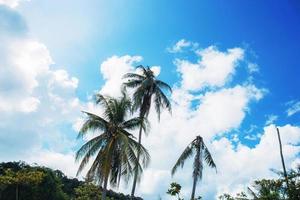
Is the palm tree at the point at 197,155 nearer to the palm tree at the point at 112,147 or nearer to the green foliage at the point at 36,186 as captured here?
the palm tree at the point at 112,147

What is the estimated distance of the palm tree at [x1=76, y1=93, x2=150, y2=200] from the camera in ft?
98.7

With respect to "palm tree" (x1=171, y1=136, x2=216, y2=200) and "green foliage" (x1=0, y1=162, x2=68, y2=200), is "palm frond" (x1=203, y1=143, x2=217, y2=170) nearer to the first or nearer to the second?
"palm tree" (x1=171, y1=136, x2=216, y2=200)

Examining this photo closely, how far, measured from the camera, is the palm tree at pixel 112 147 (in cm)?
3009

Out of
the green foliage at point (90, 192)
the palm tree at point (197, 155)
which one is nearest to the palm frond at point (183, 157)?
the palm tree at point (197, 155)

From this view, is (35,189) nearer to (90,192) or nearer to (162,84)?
(90,192)

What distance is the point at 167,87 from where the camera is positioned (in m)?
35.9

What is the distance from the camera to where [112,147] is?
30500 mm

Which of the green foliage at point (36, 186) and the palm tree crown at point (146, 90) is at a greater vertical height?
the palm tree crown at point (146, 90)

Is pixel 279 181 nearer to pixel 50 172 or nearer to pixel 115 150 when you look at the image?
pixel 115 150

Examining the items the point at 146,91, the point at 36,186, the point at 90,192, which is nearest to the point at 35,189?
the point at 36,186

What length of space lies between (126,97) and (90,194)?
18.8 meters

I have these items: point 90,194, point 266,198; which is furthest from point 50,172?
point 266,198

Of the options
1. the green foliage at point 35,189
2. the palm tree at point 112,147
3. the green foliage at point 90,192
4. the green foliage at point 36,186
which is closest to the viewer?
the palm tree at point 112,147

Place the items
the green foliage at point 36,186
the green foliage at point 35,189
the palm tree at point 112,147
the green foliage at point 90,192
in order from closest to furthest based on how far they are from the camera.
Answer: the palm tree at point 112,147, the green foliage at point 36,186, the green foliage at point 90,192, the green foliage at point 35,189
